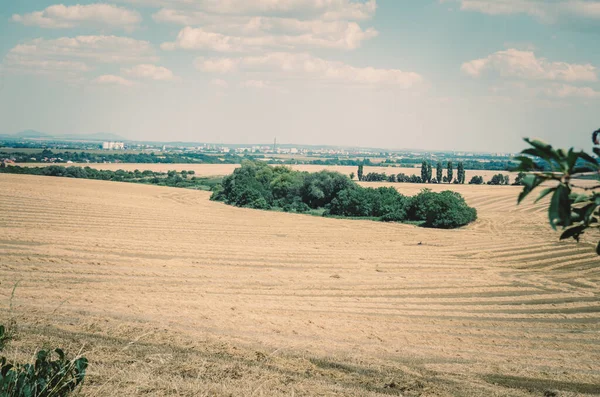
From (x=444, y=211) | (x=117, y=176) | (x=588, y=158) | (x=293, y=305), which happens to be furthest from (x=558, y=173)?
(x=117, y=176)

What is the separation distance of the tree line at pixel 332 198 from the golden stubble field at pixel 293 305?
13.1 metres

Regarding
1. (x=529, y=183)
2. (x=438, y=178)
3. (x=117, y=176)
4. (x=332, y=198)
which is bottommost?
(x=332, y=198)

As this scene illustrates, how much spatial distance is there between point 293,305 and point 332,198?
60.8m

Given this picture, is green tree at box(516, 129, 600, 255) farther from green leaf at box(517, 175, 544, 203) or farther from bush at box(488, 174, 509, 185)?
bush at box(488, 174, 509, 185)

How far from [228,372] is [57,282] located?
1639 centimetres

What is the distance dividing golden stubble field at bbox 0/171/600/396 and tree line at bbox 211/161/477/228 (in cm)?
1307

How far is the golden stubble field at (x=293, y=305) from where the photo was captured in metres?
9.32

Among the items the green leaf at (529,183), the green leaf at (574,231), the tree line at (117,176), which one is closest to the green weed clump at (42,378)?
the green leaf at (529,183)

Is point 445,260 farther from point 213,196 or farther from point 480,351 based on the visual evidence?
point 213,196

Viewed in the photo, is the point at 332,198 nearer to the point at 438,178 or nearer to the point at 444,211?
the point at 444,211

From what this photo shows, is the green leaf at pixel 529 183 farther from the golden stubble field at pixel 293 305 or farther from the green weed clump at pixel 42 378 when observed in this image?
the golden stubble field at pixel 293 305

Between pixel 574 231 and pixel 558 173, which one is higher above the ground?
pixel 558 173

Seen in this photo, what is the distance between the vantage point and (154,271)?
2678 centimetres

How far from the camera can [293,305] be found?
21641 mm
